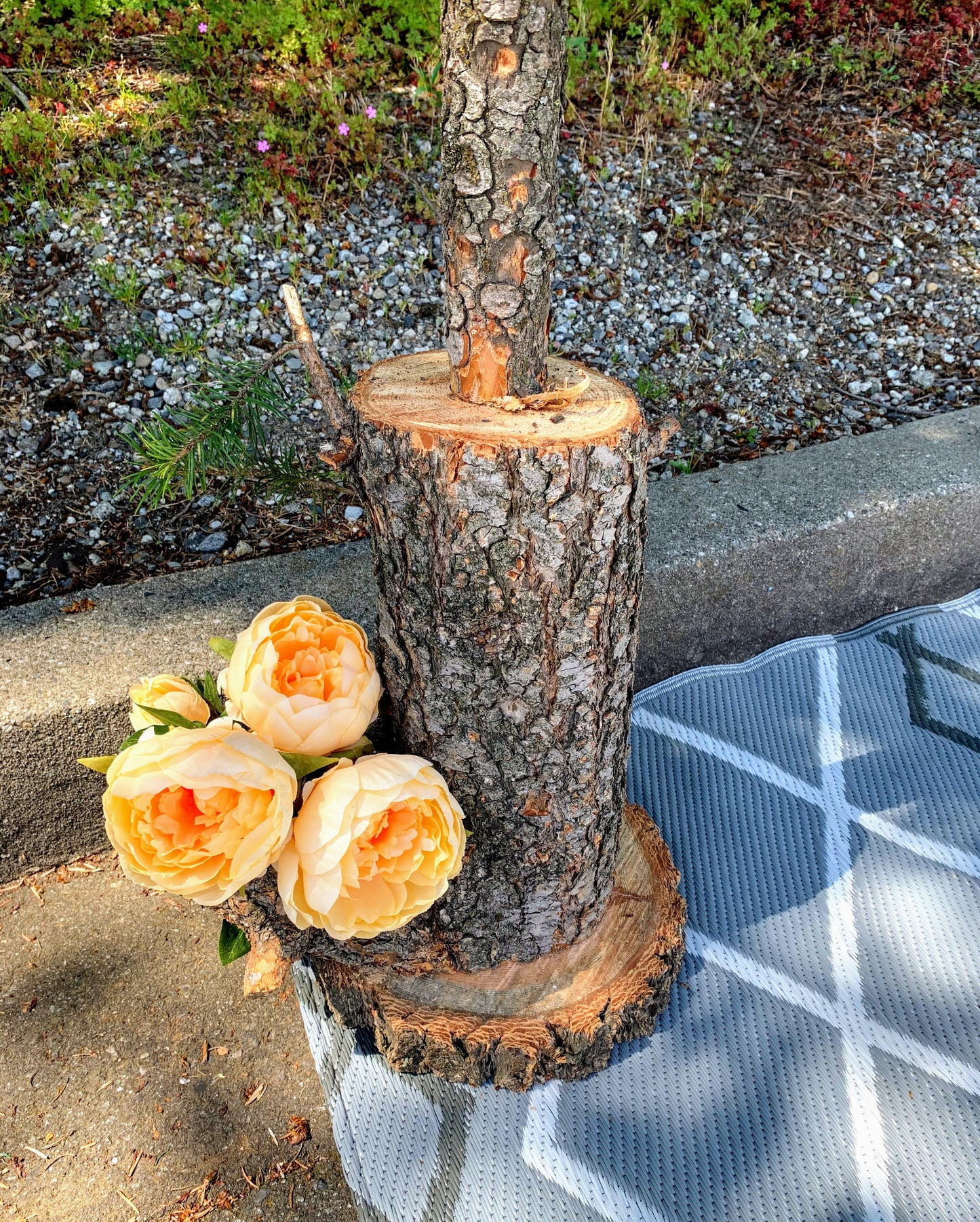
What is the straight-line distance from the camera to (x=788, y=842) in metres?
1.74

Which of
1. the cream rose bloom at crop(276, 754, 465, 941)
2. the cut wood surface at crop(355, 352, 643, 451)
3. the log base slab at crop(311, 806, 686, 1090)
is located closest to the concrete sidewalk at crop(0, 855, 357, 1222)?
the log base slab at crop(311, 806, 686, 1090)

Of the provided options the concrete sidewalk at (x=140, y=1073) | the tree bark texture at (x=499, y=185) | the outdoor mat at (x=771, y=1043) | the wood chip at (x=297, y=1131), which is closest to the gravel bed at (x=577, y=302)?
the concrete sidewalk at (x=140, y=1073)

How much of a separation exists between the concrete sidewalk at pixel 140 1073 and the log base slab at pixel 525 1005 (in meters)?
0.27

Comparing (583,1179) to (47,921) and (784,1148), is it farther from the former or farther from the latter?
(47,921)

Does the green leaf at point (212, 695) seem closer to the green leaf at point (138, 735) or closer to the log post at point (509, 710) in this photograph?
the green leaf at point (138, 735)

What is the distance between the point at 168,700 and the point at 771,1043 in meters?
1.12

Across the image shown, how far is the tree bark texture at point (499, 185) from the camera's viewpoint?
39.1 inches

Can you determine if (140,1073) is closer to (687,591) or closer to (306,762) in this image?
(306,762)

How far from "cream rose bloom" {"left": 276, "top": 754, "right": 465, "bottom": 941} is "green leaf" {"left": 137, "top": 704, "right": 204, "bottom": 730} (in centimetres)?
19

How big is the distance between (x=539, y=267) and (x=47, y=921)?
1.63 metres

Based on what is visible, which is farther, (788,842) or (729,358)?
(729,358)

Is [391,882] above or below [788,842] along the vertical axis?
above

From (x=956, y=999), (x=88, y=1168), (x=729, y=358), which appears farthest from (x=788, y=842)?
(x=729, y=358)

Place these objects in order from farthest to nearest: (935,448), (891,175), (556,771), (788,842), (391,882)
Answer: (891,175)
(935,448)
(788,842)
(556,771)
(391,882)
